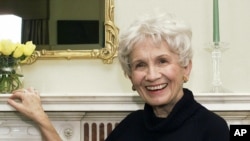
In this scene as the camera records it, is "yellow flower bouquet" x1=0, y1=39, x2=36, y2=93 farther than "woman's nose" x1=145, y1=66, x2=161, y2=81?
Yes

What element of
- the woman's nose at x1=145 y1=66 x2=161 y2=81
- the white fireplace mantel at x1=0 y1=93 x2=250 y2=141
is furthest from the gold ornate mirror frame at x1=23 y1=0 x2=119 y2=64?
the woman's nose at x1=145 y1=66 x2=161 y2=81

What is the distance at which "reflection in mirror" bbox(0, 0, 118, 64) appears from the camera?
6.65ft

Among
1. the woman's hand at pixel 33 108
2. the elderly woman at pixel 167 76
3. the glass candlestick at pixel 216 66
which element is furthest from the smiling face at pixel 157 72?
the woman's hand at pixel 33 108

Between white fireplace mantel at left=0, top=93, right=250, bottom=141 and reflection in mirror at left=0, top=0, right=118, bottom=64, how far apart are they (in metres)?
0.34

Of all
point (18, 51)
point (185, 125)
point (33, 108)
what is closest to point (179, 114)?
point (185, 125)

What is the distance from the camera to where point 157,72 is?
146 centimetres

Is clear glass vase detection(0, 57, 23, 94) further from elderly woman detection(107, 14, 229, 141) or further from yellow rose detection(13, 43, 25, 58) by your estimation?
elderly woman detection(107, 14, 229, 141)

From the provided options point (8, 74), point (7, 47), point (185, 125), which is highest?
point (7, 47)

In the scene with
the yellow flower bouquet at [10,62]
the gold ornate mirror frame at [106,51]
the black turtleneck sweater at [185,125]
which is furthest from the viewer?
the gold ornate mirror frame at [106,51]

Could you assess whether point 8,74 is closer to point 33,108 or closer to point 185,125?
point 33,108

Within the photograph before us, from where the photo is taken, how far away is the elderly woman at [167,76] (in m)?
1.45

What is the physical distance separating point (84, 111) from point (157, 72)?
452 millimetres

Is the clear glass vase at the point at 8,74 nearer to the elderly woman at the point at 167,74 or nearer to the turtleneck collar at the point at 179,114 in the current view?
the elderly woman at the point at 167,74

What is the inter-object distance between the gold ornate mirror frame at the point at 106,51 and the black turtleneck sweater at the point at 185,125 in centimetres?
53
